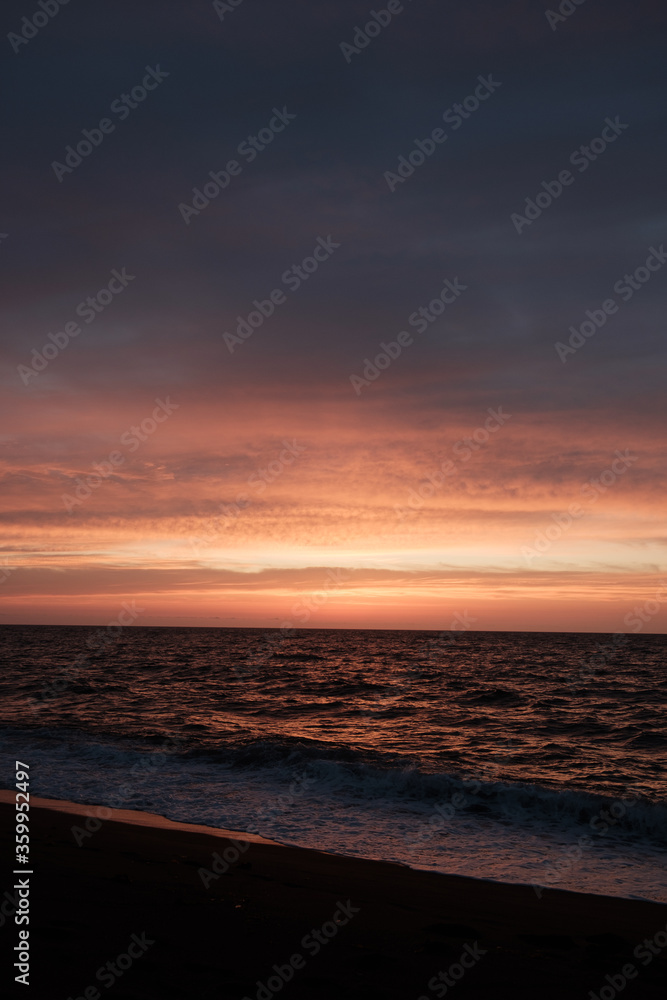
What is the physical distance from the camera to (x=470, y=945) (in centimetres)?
721

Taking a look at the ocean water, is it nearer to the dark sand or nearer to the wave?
the wave

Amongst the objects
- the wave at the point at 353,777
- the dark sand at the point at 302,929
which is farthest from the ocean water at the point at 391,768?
the dark sand at the point at 302,929

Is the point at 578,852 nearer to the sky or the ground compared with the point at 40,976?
nearer to the ground

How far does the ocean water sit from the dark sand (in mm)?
1763

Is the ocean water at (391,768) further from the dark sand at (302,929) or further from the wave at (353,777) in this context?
Result: the dark sand at (302,929)

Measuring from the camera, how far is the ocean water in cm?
1247

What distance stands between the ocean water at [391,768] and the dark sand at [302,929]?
176 cm

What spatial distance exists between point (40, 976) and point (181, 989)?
1.22m

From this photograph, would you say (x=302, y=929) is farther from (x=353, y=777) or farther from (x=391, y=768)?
(x=391, y=768)

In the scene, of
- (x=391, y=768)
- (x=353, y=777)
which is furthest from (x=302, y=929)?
(x=391, y=768)

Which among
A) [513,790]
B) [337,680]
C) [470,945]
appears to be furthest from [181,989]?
[337,680]

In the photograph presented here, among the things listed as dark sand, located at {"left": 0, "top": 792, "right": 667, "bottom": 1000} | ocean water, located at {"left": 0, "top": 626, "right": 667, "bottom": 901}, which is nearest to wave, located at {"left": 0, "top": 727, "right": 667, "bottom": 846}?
ocean water, located at {"left": 0, "top": 626, "right": 667, "bottom": 901}

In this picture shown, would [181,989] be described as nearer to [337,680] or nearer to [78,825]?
[78,825]

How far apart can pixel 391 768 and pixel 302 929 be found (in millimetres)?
11230
